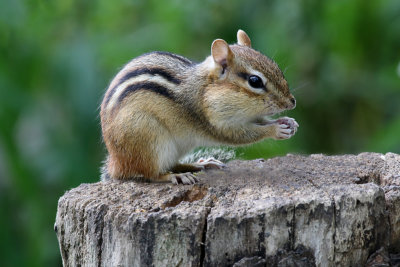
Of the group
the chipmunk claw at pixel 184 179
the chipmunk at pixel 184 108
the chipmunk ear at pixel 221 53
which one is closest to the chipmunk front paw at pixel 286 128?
the chipmunk at pixel 184 108

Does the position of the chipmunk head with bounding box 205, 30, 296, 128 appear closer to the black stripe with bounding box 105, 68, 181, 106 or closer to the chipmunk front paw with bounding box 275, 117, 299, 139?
the chipmunk front paw with bounding box 275, 117, 299, 139

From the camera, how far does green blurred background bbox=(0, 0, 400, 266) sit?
491cm

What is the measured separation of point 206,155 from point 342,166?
1157 mm

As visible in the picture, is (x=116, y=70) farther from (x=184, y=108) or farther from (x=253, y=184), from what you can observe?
(x=253, y=184)

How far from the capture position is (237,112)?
3633 mm

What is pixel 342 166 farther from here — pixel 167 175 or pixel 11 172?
pixel 11 172

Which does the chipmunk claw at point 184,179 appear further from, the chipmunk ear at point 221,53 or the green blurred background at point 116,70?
the green blurred background at point 116,70

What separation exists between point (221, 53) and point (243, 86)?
0.23m

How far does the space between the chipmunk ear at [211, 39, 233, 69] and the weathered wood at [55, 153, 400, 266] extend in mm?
926

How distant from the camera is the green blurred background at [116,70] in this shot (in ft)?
16.1

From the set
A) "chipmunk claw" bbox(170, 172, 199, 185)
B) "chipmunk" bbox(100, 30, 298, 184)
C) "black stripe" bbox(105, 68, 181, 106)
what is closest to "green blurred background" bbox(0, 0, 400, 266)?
"chipmunk" bbox(100, 30, 298, 184)

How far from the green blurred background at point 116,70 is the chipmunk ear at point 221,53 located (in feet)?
3.49

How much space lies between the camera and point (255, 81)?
11.7 feet

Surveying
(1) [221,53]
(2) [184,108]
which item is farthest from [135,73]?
(1) [221,53]
